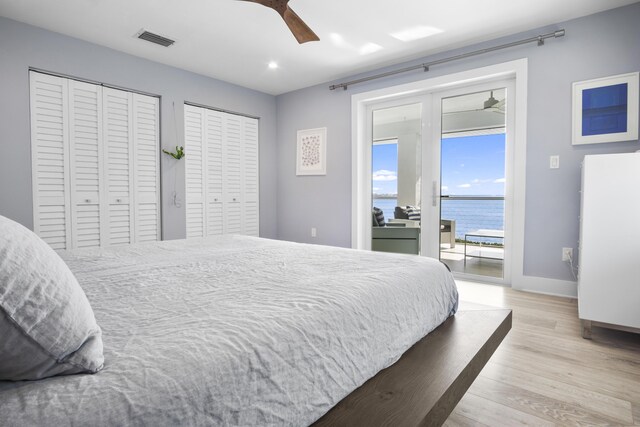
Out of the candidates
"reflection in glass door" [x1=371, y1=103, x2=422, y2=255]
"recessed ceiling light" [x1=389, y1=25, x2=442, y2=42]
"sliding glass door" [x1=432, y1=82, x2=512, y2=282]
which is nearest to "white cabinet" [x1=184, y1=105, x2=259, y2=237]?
"reflection in glass door" [x1=371, y1=103, x2=422, y2=255]

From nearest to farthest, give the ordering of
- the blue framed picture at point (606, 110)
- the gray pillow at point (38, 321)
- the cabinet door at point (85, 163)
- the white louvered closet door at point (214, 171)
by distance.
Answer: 1. the gray pillow at point (38, 321)
2. the blue framed picture at point (606, 110)
3. the cabinet door at point (85, 163)
4. the white louvered closet door at point (214, 171)

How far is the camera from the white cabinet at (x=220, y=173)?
4.20 meters

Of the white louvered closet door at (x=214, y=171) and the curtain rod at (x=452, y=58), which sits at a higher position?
the curtain rod at (x=452, y=58)

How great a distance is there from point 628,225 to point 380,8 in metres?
2.31

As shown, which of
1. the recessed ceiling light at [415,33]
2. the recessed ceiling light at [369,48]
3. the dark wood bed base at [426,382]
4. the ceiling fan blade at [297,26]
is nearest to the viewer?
the dark wood bed base at [426,382]

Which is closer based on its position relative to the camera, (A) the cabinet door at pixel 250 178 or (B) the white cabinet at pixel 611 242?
(B) the white cabinet at pixel 611 242

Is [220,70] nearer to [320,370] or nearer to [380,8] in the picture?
[380,8]

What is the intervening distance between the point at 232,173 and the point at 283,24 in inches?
83.0

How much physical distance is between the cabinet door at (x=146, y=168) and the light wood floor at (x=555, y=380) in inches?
132

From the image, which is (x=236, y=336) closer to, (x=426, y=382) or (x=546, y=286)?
(x=426, y=382)

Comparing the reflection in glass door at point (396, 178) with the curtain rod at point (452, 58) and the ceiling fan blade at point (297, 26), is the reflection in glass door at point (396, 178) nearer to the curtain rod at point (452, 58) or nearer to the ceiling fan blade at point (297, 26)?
the curtain rod at point (452, 58)

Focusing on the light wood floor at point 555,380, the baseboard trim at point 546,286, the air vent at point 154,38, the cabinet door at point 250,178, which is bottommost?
the light wood floor at point 555,380

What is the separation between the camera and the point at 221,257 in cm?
176

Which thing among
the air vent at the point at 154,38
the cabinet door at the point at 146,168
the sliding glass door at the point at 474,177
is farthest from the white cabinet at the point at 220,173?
the sliding glass door at the point at 474,177
